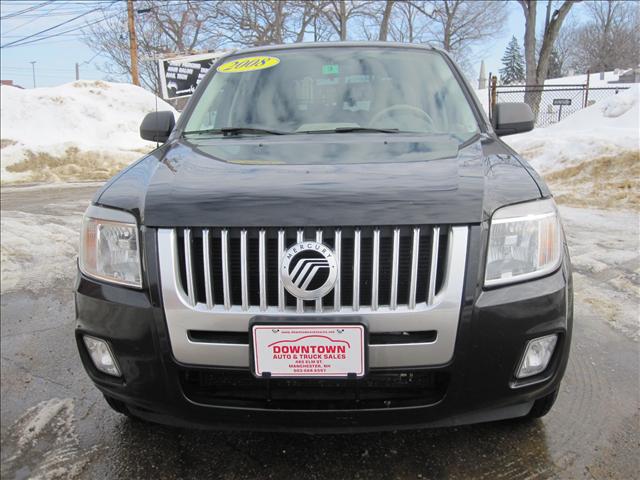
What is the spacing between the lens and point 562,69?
204 feet

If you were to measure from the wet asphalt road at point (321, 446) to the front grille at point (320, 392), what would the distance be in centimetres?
38

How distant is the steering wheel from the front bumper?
48.4 inches

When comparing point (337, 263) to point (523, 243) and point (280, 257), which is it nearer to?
point (280, 257)

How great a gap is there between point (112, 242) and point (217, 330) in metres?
0.53

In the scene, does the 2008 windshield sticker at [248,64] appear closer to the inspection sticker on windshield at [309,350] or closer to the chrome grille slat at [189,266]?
the chrome grille slat at [189,266]

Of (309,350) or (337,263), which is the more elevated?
(337,263)

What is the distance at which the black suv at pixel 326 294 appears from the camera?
65.2 inches

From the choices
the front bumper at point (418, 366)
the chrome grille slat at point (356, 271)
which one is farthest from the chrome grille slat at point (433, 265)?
the chrome grille slat at point (356, 271)

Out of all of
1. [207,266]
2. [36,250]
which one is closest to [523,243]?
[207,266]

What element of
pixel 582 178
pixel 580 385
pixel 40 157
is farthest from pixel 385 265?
pixel 40 157

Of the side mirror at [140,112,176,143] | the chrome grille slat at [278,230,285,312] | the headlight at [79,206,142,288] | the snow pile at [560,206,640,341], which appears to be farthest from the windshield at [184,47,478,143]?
the snow pile at [560,206,640,341]

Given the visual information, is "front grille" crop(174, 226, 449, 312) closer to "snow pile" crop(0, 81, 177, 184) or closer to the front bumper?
the front bumper

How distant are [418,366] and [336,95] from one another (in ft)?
5.89

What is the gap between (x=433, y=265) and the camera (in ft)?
5.43
